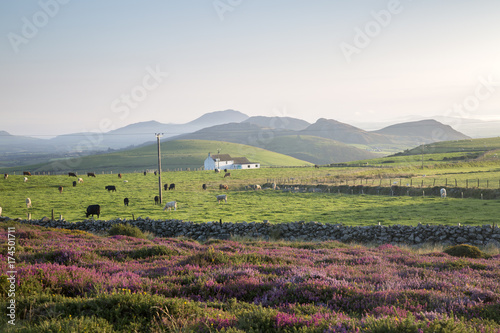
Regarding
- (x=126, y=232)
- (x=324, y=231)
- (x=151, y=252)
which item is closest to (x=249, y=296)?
(x=151, y=252)

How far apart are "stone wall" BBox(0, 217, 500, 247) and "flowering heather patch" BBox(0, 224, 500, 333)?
10035mm

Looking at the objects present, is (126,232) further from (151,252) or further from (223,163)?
(223,163)

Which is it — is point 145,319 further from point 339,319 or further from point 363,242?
point 363,242

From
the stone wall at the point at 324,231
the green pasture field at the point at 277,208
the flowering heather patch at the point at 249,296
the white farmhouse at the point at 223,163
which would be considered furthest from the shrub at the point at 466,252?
the white farmhouse at the point at 223,163

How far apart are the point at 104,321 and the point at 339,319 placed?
12.5 ft

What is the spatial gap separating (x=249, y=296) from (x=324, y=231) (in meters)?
16.3

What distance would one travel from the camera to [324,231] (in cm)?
2275

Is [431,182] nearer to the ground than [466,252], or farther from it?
nearer to the ground

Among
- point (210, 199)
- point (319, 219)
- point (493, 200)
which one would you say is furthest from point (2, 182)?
point (493, 200)

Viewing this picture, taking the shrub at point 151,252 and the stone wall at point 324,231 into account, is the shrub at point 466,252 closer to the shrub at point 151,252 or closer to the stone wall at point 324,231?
the stone wall at point 324,231

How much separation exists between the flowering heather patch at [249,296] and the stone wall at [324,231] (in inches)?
395

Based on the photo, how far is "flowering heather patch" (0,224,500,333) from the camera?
5.19 m

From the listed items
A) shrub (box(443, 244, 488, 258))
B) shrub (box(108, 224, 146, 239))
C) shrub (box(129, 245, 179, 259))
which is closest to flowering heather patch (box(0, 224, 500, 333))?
shrub (box(129, 245, 179, 259))

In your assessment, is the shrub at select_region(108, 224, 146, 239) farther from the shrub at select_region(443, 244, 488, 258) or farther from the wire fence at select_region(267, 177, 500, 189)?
the wire fence at select_region(267, 177, 500, 189)
